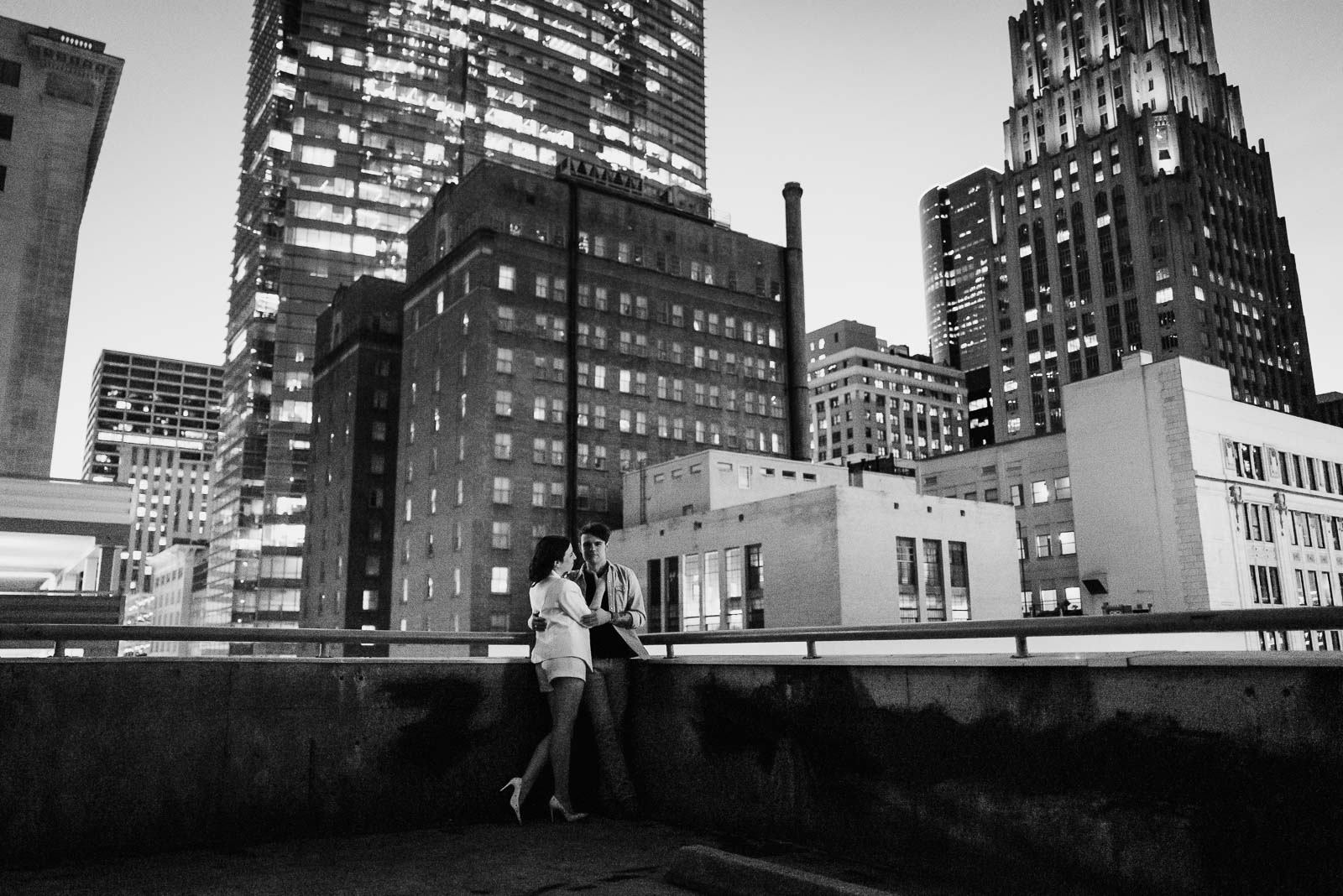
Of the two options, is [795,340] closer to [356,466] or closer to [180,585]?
[356,466]

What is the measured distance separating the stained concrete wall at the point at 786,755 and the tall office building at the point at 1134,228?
138 meters

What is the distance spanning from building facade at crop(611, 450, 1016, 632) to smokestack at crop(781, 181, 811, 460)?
17.1 m

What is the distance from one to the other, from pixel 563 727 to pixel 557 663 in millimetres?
540

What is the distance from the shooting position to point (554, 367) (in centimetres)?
8462

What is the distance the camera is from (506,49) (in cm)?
14638

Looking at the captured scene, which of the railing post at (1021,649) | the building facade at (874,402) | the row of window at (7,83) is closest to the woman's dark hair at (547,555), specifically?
the railing post at (1021,649)

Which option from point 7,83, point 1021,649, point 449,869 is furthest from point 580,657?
point 7,83

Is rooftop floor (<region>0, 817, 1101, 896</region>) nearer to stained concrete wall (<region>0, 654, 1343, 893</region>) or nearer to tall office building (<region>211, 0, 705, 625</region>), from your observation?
stained concrete wall (<region>0, 654, 1343, 893</region>)

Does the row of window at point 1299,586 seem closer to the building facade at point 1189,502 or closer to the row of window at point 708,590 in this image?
the building facade at point 1189,502

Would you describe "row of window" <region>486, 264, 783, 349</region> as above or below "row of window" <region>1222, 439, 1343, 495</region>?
above

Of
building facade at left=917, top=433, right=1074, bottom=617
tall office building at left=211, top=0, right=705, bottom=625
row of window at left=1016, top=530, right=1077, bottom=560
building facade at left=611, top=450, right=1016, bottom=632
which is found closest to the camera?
building facade at left=611, top=450, right=1016, bottom=632

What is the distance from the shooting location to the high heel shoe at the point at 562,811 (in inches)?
324

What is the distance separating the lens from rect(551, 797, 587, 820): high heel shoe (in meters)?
8.23

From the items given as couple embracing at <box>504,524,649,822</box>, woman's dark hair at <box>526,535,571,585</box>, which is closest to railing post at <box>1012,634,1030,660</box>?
couple embracing at <box>504,524,649,822</box>
